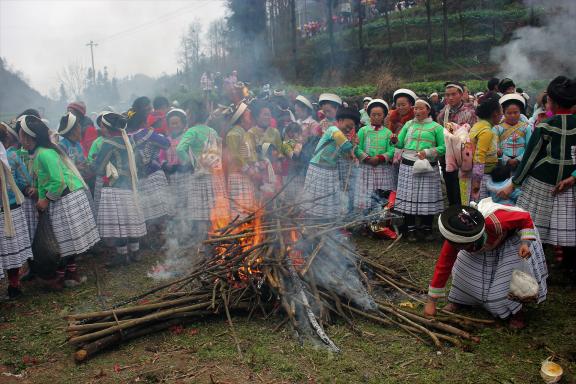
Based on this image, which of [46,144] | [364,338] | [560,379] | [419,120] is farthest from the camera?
[419,120]

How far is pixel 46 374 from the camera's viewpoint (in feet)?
13.4

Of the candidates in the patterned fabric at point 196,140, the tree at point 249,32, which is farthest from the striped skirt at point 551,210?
the tree at point 249,32

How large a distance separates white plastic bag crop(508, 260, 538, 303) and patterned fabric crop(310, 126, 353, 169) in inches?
134

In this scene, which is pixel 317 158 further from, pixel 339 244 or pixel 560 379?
pixel 560 379

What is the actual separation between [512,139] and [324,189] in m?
2.90

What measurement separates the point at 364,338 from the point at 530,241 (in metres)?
1.75

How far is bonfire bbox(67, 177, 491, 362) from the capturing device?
4359 mm

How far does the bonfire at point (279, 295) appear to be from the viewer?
14.3ft

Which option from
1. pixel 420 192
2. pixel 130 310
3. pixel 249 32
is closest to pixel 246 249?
pixel 130 310

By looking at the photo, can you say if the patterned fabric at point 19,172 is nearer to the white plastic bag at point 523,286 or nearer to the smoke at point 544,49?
the white plastic bag at point 523,286

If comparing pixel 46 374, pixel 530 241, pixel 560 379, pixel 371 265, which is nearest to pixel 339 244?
pixel 371 265

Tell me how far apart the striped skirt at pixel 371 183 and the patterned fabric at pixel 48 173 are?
4.57 m

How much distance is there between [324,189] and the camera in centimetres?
764

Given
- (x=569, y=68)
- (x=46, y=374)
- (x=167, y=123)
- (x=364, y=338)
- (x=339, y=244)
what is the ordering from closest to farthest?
(x=46, y=374)
(x=364, y=338)
(x=339, y=244)
(x=167, y=123)
(x=569, y=68)
